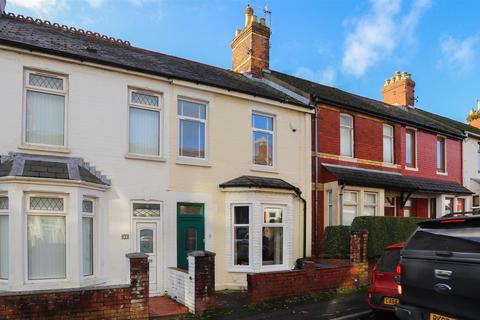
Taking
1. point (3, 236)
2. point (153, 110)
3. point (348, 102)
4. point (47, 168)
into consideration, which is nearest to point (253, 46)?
point (348, 102)

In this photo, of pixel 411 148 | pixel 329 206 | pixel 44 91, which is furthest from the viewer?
pixel 411 148

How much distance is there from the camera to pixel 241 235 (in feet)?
A: 40.5

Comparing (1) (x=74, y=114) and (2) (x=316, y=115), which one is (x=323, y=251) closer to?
(2) (x=316, y=115)

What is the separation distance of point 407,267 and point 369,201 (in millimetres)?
10704

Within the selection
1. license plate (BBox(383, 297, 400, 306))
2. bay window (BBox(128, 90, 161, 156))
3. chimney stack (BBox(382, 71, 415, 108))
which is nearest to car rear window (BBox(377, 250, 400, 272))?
license plate (BBox(383, 297, 400, 306))

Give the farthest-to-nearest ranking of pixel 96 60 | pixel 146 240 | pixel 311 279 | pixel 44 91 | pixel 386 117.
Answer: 1. pixel 386 117
2. pixel 146 240
3. pixel 311 279
4. pixel 96 60
5. pixel 44 91

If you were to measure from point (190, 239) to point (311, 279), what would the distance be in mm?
3397

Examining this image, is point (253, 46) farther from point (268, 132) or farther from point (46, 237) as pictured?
point (46, 237)

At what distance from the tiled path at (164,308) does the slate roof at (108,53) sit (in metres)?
5.74

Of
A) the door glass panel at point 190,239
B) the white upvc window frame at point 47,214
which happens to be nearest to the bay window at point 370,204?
the door glass panel at point 190,239

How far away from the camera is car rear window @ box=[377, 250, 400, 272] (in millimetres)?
7902

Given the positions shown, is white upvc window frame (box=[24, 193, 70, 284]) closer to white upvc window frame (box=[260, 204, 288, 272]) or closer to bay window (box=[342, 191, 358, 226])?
white upvc window frame (box=[260, 204, 288, 272])

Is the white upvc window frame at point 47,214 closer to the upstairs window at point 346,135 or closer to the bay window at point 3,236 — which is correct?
the bay window at point 3,236

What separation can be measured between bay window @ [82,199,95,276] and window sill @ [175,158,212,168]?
260cm
